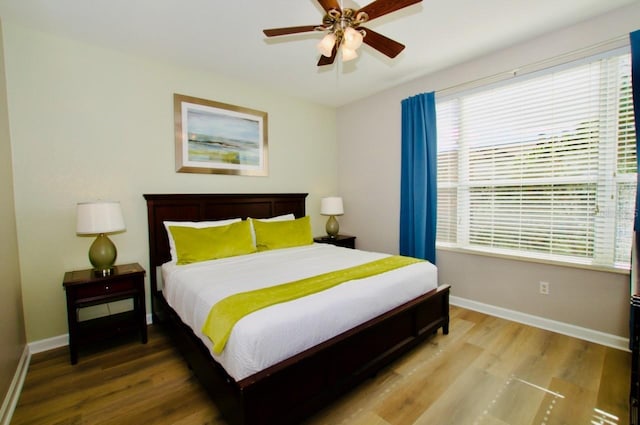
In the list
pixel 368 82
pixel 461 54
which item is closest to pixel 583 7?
pixel 461 54

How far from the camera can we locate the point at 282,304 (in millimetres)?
1573

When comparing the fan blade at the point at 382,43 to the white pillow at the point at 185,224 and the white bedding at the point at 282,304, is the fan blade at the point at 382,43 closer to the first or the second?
the white bedding at the point at 282,304

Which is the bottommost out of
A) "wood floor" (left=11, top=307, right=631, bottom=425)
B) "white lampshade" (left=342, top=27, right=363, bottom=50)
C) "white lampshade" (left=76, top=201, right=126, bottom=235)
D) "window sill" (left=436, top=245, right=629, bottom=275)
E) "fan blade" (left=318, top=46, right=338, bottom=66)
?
"wood floor" (left=11, top=307, right=631, bottom=425)

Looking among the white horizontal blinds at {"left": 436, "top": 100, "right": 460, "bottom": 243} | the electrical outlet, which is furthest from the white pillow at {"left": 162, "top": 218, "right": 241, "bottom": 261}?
the electrical outlet

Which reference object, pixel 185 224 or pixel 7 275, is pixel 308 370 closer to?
pixel 185 224

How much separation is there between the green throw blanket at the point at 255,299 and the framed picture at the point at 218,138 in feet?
6.50

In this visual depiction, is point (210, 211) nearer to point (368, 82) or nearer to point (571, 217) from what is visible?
point (368, 82)

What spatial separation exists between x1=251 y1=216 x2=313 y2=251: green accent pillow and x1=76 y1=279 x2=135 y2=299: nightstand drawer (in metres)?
1.23

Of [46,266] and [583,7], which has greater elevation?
[583,7]

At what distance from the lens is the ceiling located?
2111 mm

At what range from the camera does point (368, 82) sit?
11.7 feet

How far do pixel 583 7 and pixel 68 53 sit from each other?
14.0 feet

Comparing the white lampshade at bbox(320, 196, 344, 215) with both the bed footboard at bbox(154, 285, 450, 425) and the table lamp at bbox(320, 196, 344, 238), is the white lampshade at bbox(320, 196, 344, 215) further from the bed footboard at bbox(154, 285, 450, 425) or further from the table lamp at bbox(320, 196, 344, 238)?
Answer: the bed footboard at bbox(154, 285, 450, 425)

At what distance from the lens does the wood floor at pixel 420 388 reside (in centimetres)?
165
